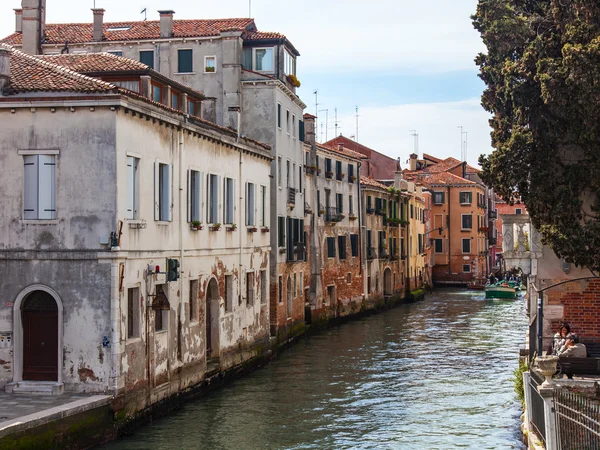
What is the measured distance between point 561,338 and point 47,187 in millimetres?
9818

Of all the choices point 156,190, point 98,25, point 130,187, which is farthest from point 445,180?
point 130,187

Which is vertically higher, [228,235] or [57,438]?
[228,235]

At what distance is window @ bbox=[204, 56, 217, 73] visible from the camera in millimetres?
31148

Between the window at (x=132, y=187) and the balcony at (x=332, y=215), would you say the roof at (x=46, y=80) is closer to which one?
the window at (x=132, y=187)

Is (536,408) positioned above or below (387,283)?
below

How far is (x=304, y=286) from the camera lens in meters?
35.5

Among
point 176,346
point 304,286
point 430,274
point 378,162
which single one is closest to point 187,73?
point 304,286

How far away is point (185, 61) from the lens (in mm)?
31547

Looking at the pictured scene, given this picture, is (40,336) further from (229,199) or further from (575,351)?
(575,351)

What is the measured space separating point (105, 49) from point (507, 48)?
1858 centimetres

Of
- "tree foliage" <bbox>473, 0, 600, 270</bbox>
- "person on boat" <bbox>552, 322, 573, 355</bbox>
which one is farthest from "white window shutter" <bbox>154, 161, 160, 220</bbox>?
"person on boat" <bbox>552, 322, 573, 355</bbox>

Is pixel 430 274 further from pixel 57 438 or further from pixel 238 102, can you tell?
pixel 57 438

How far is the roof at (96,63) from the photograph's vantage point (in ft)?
66.7

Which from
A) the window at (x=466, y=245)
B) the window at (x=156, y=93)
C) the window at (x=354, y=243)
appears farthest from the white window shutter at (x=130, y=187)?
the window at (x=466, y=245)
